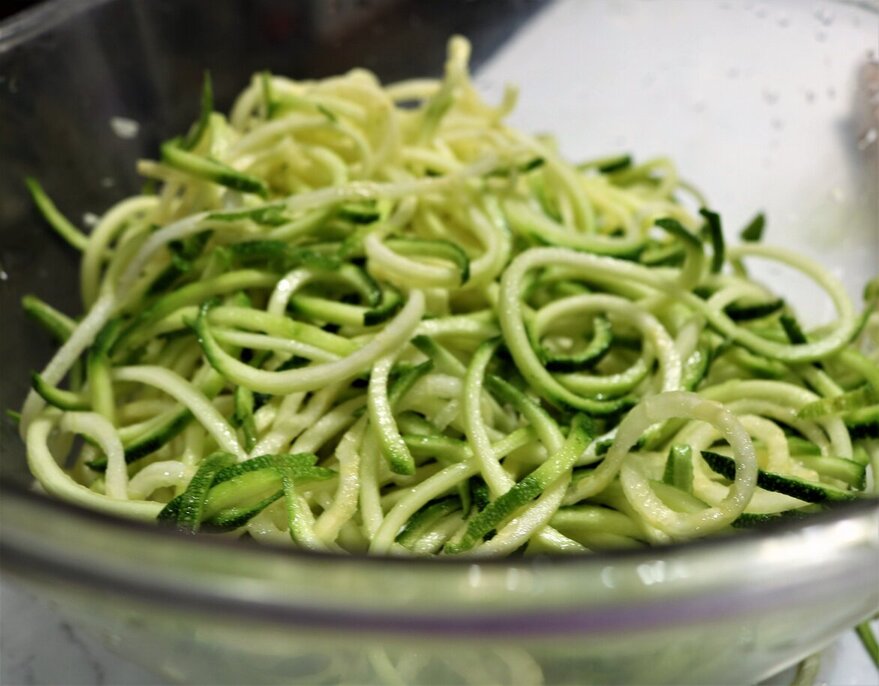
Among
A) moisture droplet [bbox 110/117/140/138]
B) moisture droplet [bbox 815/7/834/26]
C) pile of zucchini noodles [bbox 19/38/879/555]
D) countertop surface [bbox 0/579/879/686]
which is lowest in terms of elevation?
countertop surface [bbox 0/579/879/686]

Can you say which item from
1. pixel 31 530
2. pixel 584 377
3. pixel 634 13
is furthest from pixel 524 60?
pixel 31 530

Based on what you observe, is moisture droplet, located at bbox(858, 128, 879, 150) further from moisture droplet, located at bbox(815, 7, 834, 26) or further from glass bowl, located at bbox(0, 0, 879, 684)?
moisture droplet, located at bbox(815, 7, 834, 26)

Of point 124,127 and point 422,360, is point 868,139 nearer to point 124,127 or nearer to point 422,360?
point 422,360

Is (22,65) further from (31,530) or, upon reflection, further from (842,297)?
(842,297)

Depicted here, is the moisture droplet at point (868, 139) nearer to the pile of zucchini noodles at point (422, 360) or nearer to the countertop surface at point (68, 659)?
the pile of zucchini noodles at point (422, 360)

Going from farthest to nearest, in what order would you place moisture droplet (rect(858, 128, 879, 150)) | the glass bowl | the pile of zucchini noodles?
1. moisture droplet (rect(858, 128, 879, 150))
2. the pile of zucchini noodles
3. the glass bowl

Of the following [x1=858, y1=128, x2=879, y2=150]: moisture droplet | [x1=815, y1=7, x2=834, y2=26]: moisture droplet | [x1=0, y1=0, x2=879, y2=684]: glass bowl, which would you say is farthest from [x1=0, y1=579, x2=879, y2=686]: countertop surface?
[x1=815, y1=7, x2=834, y2=26]: moisture droplet
